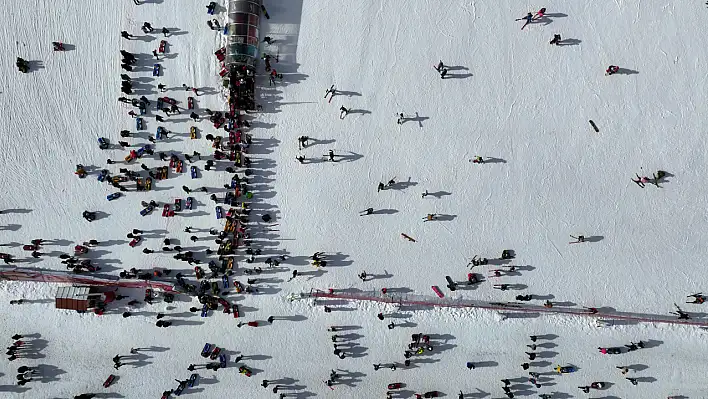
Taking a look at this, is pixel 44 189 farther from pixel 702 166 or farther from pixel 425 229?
pixel 702 166

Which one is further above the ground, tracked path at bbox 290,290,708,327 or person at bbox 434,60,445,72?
person at bbox 434,60,445,72

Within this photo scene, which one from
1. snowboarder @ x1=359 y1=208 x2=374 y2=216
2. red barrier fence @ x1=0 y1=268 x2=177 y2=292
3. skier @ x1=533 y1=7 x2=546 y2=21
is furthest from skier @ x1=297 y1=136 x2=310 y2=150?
skier @ x1=533 y1=7 x2=546 y2=21

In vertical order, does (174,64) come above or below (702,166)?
above

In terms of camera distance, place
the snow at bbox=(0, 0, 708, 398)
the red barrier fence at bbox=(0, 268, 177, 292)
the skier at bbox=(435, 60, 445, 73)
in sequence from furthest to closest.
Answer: the red barrier fence at bbox=(0, 268, 177, 292)
the skier at bbox=(435, 60, 445, 73)
the snow at bbox=(0, 0, 708, 398)

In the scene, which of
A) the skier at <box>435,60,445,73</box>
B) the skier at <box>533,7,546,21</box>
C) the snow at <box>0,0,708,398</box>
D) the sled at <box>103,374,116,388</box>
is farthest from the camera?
the sled at <box>103,374,116,388</box>

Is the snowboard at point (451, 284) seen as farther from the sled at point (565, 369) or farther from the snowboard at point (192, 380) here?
the snowboard at point (192, 380)

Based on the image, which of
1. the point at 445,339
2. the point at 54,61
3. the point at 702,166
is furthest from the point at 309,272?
the point at 702,166

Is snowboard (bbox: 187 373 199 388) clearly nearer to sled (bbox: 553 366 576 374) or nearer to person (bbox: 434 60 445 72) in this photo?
sled (bbox: 553 366 576 374)
